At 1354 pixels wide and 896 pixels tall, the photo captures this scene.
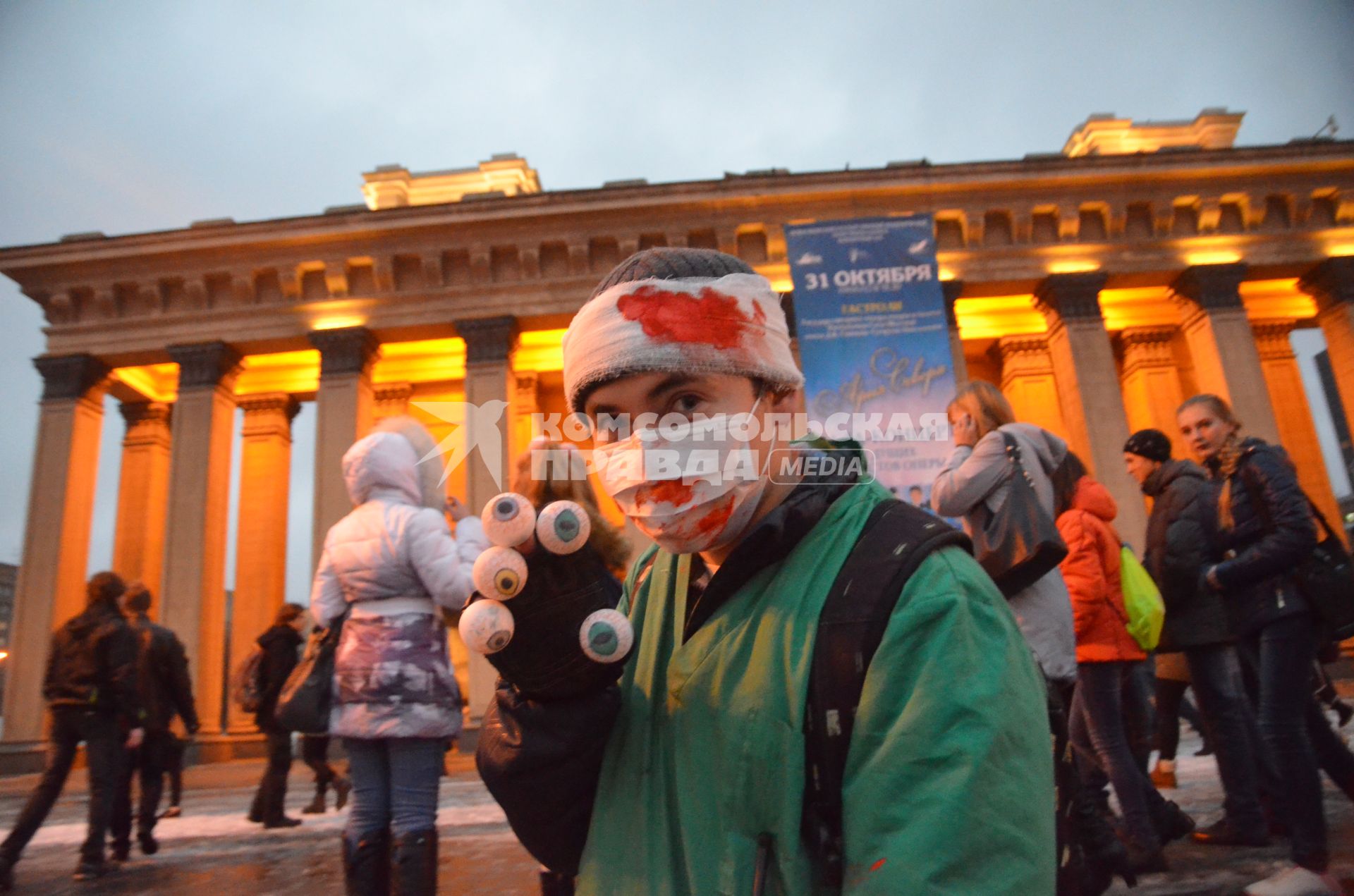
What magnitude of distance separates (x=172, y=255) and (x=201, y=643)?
776 cm

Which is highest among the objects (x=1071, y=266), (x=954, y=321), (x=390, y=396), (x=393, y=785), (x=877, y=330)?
(x=1071, y=266)

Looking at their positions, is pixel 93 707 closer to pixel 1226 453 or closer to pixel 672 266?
pixel 672 266

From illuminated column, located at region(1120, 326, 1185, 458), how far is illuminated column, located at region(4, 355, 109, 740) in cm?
2171

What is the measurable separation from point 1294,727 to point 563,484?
10.1ft

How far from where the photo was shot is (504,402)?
1452 centimetres

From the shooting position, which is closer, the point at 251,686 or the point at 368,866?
the point at 368,866

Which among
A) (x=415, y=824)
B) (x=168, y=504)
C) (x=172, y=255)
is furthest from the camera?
(x=172, y=255)

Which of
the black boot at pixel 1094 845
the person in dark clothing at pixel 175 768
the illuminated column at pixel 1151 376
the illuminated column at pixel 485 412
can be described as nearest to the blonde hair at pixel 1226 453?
the black boot at pixel 1094 845

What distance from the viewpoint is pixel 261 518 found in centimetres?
1795

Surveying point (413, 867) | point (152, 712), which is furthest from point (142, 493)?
point (413, 867)

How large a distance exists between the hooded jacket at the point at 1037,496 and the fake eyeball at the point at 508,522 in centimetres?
248

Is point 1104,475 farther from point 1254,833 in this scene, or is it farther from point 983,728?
point 983,728

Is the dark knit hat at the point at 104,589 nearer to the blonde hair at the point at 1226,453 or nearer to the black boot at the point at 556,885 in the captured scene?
the black boot at the point at 556,885

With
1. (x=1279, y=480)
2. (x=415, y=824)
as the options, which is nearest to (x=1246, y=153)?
(x=1279, y=480)
